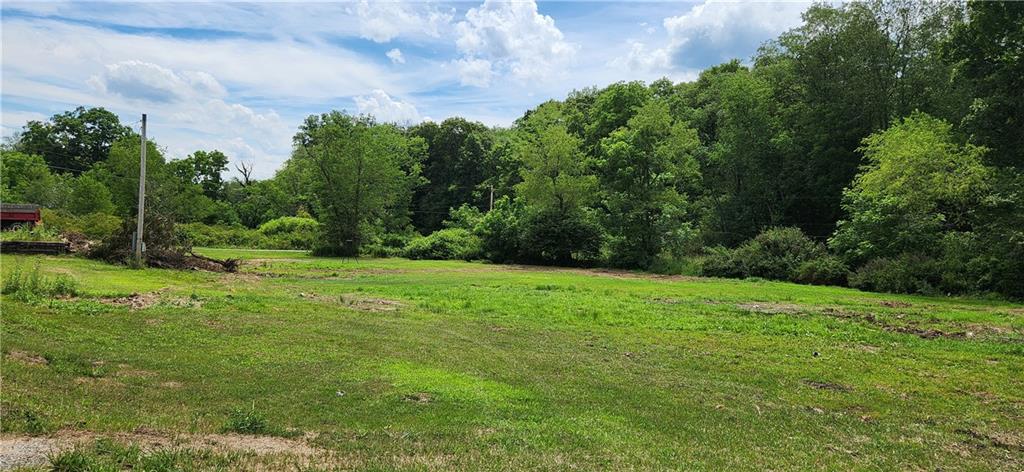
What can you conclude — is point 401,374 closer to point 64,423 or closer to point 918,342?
point 64,423

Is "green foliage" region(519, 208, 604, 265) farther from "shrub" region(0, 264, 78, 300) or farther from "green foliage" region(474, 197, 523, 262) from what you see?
"shrub" region(0, 264, 78, 300)

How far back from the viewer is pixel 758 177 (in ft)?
173

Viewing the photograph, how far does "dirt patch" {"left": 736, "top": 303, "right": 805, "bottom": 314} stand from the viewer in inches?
809

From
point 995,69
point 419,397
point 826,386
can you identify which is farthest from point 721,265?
point 419,397

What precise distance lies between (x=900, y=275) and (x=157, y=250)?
39002 mm

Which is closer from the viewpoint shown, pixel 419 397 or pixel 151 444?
pixel 151 444

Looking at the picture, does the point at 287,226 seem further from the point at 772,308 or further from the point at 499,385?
the point at 499,385

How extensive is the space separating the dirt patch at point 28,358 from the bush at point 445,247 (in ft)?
160

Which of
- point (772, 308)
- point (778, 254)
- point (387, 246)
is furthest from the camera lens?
point (387, 246)

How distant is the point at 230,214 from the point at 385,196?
37.7 metres

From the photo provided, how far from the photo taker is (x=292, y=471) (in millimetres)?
5160

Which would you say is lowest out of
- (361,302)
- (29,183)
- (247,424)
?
(361,302)

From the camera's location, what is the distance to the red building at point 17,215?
44875 millimetres

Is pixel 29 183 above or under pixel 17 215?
above
